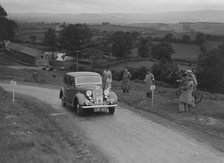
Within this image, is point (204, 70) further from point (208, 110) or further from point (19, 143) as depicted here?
point (19, 143)

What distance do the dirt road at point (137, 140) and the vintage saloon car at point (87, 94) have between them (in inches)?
18.9

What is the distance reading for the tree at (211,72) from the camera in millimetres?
56438

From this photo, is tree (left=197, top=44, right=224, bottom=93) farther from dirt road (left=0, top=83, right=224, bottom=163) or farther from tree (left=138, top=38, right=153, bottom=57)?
dirt road (left=0, top=83, right=224, bottom=163)

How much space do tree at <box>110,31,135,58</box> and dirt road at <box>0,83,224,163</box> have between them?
7360cm

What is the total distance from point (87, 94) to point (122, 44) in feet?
244

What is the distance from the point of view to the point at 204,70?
57969 millimetres

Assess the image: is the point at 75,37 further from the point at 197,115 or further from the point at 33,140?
the point at 33,140

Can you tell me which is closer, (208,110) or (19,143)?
(19,143)

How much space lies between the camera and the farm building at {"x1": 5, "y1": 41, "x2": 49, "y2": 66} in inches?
3701

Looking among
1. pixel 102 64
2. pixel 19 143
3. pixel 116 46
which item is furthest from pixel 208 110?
pixel 116 46

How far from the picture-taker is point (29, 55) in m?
96.8

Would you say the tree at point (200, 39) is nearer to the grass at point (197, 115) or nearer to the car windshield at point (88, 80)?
the grass at point (197, 115)

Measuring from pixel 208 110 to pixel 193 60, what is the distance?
61.5 metres

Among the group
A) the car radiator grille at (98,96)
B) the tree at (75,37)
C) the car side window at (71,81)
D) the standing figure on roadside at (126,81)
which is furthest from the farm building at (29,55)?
the car radiator grille at (98,96)
